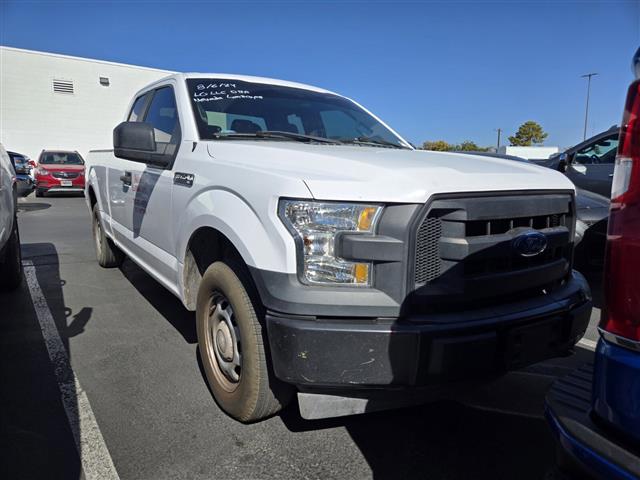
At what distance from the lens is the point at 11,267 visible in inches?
189

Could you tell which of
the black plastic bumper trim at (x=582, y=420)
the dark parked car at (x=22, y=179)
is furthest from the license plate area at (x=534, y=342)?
the dark parked car at (x=22, y=179)

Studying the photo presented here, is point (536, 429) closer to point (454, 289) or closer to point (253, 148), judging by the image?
point (454, 289)

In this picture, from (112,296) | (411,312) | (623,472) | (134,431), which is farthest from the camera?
(112,296)

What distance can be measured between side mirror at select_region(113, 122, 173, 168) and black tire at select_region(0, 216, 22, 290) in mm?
2101

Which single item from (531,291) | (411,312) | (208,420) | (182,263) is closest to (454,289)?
(411,312)

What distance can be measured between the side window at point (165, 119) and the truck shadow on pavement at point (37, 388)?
Answer: 65.0 inches

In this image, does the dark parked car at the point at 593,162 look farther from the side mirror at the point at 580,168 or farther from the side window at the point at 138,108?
the side window at the point at 138,108

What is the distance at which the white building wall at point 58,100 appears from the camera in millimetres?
23625

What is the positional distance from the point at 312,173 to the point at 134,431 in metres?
1.65

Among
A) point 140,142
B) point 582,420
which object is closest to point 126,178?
point 140,142

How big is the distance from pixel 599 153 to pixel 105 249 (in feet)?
23.4

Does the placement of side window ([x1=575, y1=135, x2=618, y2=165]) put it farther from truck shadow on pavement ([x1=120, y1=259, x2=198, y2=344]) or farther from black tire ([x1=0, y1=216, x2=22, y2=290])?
black tire ([x1=0, y1=216, x2=22, y2=290])

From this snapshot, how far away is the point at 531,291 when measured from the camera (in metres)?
2.38

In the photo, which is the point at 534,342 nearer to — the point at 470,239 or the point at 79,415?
the point at 470,239
